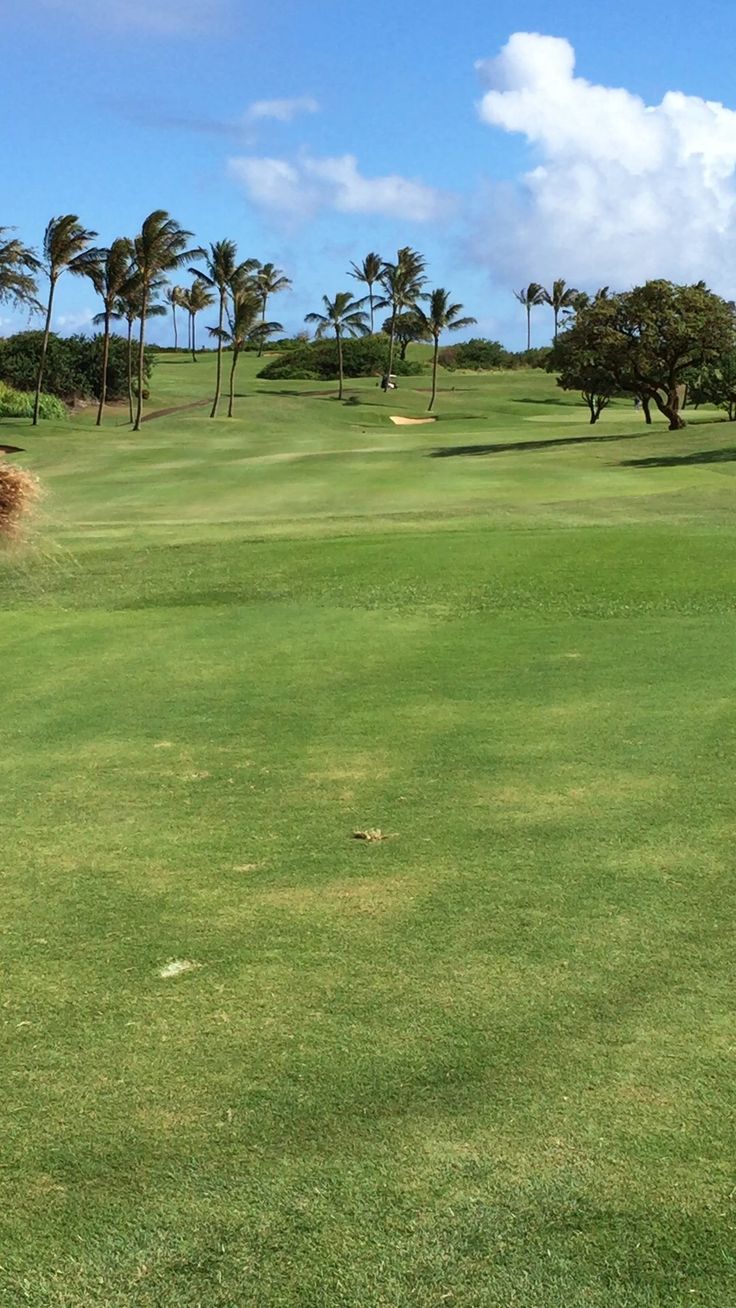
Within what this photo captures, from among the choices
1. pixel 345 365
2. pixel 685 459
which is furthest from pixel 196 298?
pixel 685 459

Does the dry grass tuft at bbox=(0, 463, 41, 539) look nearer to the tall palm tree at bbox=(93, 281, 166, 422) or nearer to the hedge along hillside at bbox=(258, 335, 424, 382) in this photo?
the tall palm tree at bbox=(93, 281, 166, 422)

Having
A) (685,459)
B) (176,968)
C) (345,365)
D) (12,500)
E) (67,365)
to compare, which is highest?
(345,365)

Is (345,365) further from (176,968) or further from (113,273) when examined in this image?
(176,968)

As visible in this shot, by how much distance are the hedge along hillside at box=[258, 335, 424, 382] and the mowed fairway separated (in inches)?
3710

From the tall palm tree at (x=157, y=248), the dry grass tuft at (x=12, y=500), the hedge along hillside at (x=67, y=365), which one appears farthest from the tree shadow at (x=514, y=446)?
the hedge along hillside at (x=67, y=365)

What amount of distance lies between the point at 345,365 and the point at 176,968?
10399 centimetres

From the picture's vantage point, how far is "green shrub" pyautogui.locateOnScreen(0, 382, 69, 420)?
212 feet

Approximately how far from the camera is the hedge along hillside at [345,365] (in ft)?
346

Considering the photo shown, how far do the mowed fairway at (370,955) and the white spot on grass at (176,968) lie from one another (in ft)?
0.14

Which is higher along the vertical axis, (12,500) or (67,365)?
(67,365)

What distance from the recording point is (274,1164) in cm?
391

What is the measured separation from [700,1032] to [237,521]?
790 inches

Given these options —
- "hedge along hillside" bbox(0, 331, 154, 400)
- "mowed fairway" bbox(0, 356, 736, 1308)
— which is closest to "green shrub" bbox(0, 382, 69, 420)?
"hedge along hillside" bbox(0, 331, 154, 400)

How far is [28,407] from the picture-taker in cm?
6675
